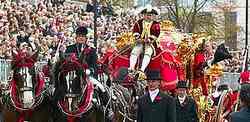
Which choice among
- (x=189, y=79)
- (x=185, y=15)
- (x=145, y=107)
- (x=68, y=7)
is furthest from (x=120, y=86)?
(x=185, y=15)

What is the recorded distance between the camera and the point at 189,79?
1379 cm

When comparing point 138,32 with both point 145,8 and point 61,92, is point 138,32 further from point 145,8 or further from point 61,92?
point 61,92

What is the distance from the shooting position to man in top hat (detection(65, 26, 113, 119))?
1101cm

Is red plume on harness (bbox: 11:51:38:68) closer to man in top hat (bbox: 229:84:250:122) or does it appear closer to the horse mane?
the horse mane

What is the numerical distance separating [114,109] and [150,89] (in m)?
2.56

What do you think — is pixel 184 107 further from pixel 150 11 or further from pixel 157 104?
pixel 150 11

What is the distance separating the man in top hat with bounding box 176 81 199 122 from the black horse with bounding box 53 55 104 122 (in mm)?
1341

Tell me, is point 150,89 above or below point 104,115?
above

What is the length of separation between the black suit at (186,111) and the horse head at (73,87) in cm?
138

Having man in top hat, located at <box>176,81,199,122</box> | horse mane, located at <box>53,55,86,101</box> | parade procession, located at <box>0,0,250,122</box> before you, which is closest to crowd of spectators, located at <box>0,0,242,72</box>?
parade procession, located at <box>0,0,250,122</box>

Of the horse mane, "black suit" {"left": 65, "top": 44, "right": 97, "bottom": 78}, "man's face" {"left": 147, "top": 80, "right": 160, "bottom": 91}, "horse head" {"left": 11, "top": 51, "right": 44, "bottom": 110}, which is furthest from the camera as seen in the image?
"black suit" {"left": 65, "top": 44, "right": 97, "bottom": 78}

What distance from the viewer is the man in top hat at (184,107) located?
10.6m

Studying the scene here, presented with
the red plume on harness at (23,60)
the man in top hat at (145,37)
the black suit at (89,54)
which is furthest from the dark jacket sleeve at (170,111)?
the man in top hat at (145,37)

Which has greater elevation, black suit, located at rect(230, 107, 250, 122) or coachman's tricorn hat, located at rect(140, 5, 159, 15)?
coachman's tricorn hat, located at rect(140, 5, 159, 15)
